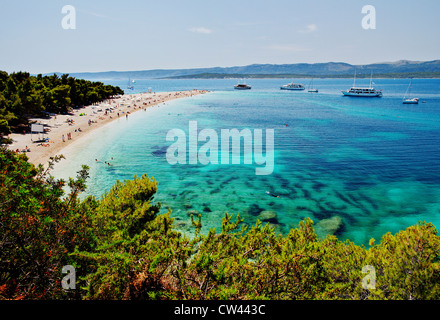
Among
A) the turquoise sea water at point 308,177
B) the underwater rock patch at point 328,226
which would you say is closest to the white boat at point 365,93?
the turquoise sea water at point 308,177

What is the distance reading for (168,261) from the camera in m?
11.3

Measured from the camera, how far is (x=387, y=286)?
12414mm

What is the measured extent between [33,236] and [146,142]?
53.2 m

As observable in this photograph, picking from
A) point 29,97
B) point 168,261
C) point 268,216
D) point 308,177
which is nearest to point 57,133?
point 29,97

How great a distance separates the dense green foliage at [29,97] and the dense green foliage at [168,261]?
45283mm

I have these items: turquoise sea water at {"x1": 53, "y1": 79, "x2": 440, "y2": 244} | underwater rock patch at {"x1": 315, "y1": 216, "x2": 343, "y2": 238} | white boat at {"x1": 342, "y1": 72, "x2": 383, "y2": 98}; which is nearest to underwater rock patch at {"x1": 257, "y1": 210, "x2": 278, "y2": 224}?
turquoise sea water at {"x1": 53, "y1": 79, "x2": 440, "y2": 244}

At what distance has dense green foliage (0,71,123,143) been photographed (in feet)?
176

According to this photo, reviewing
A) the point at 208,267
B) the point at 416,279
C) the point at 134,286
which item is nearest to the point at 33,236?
the point at 134,286

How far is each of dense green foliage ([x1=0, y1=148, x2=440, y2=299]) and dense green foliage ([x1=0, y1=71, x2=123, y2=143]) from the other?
45.3 m

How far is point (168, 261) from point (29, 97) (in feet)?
208

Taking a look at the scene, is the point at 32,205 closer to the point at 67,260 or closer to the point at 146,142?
the point at 67,260

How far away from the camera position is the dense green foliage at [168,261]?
34.1 ft

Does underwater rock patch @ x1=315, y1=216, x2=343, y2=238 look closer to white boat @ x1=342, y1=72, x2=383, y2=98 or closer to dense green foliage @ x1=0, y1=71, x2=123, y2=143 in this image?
dense green foliage @ x1=0, y1=71, x2=123, y2=143

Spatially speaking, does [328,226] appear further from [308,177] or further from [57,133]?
[57,133]
